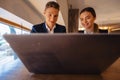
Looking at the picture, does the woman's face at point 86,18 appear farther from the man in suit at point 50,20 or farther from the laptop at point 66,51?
the laptop at point 66,51

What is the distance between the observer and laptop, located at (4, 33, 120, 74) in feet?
1.51

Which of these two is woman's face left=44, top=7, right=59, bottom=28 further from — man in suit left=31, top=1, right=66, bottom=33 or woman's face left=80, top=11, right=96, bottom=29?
woman's face left=80, top=11, right=96, bottom=29

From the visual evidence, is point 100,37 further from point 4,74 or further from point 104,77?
point 4,74

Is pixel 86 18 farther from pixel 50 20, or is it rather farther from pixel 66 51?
pixel 66 51

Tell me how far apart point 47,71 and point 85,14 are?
13.6 inches

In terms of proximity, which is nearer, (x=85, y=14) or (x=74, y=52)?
(x=74, y=52)

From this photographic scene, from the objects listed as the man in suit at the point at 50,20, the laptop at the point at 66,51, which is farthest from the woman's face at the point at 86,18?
the laptop at the point at 66,51

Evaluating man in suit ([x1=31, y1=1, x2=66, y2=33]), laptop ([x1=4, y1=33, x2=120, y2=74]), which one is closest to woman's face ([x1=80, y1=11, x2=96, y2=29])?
man in suit ([x1=31, y1=1, x2=66, y2=33])

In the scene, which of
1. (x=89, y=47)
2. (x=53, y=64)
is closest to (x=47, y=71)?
(x=53, y=64)

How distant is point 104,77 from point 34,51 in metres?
0.21

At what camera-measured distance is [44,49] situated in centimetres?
49

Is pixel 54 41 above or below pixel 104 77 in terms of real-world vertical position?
above

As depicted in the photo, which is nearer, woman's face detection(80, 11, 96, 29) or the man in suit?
the man in suit

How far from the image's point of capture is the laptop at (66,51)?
1.51 ft
